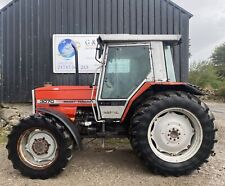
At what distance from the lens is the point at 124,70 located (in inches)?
277

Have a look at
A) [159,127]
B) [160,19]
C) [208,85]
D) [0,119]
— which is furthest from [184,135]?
[208,85]

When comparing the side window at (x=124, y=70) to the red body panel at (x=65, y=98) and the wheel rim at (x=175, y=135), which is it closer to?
the red body panel at (x=65, y=98)

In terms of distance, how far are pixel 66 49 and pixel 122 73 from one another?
863cm

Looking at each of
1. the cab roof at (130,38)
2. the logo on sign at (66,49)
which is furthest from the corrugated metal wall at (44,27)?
the cab roof at (130,38)

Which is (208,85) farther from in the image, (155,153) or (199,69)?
(155,153)

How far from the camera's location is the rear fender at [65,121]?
22.3 ft

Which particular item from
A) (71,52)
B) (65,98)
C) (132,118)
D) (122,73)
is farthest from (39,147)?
(71,52)

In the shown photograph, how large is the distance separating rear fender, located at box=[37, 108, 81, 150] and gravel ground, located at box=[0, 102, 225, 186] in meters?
0.58

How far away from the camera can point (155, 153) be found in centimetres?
671

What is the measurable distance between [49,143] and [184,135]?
235 cm

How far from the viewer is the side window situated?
23.0 ft

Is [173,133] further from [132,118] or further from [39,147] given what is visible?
[39,147]

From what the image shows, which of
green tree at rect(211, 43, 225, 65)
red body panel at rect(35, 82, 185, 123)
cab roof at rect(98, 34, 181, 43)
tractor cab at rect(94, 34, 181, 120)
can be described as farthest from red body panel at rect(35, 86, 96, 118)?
green tree at rect(211, 43, 225, 65)

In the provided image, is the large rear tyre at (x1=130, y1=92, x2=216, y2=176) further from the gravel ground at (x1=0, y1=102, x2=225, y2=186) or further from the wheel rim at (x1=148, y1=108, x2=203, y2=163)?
the gravel ground at (x1=0, y1=102, x2=225, y2=186)
